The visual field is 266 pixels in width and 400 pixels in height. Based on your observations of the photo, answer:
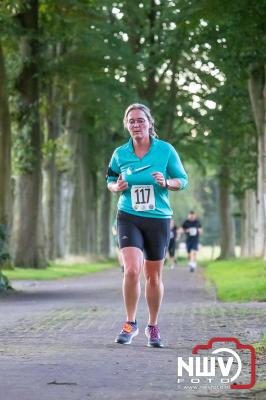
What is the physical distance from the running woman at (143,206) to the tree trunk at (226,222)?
4003cm

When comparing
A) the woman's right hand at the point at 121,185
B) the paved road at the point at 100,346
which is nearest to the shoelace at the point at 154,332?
the paved road at the point at 100,346

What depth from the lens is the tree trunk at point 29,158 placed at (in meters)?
33.4

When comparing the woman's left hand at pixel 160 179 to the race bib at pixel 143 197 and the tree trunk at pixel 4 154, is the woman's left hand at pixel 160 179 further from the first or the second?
the tree trunk at pixel 4 154

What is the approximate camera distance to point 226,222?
52.0 meters

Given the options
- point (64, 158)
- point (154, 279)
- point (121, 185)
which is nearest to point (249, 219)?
point (64, 158)

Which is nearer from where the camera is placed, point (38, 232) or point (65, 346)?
point (65, 346)

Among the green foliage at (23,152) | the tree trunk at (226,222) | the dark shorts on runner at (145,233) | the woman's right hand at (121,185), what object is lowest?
the tree trunk at (226,222)

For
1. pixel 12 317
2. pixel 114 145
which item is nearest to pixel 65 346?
pixel 12 317

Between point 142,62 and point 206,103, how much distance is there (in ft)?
15.5

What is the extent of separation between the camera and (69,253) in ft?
160

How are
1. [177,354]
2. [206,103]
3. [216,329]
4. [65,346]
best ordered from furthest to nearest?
[206,103] < [216,329] < [65,346] < [177,354]

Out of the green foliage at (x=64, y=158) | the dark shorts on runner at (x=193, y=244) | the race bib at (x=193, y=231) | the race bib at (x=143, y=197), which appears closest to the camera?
the race bib at (x=143, y=197)

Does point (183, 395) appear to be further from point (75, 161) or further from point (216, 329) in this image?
point (75, 161)

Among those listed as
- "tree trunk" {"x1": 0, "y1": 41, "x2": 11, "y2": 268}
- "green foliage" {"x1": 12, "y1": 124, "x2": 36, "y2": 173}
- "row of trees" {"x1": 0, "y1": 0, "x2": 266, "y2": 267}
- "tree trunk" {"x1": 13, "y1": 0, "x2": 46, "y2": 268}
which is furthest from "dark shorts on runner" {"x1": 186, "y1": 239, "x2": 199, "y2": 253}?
"tree trunk" {"x1": 0, "y1": 41, "x2": 11, "y2": 268}
